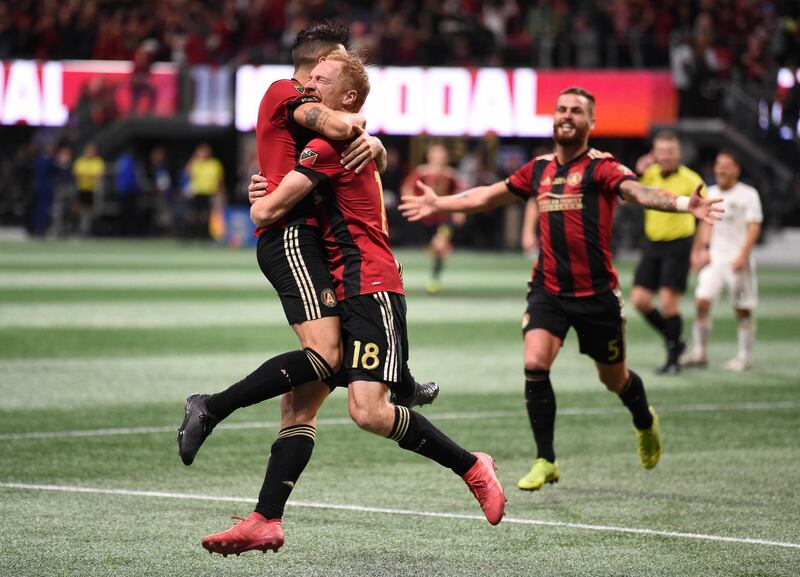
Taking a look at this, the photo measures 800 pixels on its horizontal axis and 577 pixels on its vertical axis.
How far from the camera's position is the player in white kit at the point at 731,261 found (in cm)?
1257

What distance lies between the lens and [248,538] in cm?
520

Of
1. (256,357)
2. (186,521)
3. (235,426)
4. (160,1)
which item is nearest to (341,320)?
(186,521)

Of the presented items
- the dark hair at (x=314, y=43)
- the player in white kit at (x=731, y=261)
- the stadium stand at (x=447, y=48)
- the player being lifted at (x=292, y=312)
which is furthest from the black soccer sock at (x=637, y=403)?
the stadium stand at (x=447, y=48)

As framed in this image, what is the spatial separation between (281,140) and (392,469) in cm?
272

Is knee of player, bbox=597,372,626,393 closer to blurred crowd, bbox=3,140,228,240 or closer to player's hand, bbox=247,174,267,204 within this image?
player's hand, bbox=247,174,267,204

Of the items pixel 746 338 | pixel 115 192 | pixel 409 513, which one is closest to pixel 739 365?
pixel 746 338

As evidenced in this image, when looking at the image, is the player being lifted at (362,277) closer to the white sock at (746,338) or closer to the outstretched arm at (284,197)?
the outstretched arm at (284,197)

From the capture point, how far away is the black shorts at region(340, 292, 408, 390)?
18.0ft

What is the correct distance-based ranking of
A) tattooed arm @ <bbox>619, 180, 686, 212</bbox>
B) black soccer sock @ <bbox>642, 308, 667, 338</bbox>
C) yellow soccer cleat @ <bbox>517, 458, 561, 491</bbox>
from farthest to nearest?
black soccer sock @ <bbox>642, 308, 667, 338</bbox>
yellow soccer cleat @ <bbox>517, 458, 561, 491</bbox>
tattooed arm @ <bbox>619, 180, 686, 212</bbox>

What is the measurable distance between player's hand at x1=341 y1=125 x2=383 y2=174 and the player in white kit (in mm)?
7436

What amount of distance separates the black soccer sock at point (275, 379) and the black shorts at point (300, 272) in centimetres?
17

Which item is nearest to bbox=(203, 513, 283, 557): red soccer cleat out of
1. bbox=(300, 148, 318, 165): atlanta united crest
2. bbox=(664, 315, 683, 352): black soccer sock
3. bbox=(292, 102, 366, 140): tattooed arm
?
bbox=(300, 148, 318, 165): atlanta united crest

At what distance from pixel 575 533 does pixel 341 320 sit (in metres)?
1.57

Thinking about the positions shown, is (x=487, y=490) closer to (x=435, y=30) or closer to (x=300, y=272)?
(x=300, y=272)
